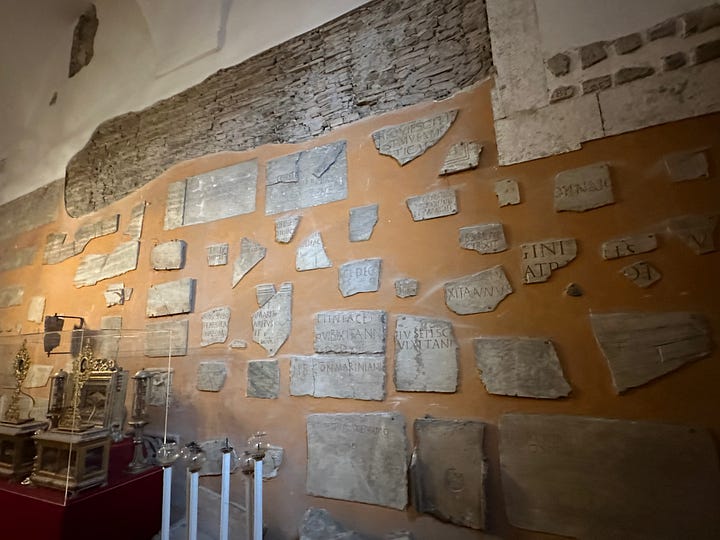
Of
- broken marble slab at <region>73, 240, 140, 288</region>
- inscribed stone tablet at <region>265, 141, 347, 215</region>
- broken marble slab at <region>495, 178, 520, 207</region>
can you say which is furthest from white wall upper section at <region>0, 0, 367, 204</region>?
broken marble slab at <region>495, 178, 520, 207</region>

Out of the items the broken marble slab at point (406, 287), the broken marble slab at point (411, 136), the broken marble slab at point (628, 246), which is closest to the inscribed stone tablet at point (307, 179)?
the broken marble slab at point (411, 136)

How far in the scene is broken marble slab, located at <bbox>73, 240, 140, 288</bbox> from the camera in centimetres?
296

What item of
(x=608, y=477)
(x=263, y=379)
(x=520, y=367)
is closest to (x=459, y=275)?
(x=520, y=367)

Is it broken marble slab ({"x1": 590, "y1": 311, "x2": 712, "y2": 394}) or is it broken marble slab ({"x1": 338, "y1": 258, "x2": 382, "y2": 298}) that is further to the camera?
broken marble slab ({"x1": 338, "y1": 258, "x2": 382, "y2": 298})

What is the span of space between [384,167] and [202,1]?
2.38 m

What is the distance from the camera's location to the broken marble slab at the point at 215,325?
239cm

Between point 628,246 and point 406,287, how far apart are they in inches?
37.2

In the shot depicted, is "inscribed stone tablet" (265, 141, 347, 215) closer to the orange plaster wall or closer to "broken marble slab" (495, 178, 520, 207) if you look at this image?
the orange plaster wall

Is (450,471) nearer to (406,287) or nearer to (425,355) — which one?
(425,355)

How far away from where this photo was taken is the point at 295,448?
200cm

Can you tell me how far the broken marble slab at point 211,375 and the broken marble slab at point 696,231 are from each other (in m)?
2.38

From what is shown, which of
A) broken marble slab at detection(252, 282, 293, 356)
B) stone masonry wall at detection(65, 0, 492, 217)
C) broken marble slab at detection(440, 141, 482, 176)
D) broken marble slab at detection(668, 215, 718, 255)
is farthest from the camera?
broken marble slab at detection(252, 282, 293, 356)

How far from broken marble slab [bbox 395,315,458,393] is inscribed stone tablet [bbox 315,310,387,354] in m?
0.10

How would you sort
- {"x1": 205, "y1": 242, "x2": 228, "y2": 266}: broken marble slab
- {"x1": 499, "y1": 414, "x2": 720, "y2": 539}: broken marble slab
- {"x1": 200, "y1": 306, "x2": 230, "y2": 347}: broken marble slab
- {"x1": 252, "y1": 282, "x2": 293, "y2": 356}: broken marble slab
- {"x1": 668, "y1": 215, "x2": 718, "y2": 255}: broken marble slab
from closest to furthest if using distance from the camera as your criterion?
{"x1": 499, "y1": 414, "x2": 720, "y2": 539}: broken marble slab < {"x1": 668, "y1": 215, "x2": 718, "y2": 255}: broken marble slab < {"x1": 252, "y1": 282, "x2": 293, "y2": 356}: broken marble slab < {"x1": 200, "y1": 306, "x2": 230, "y2": 347}: broken marble slab < {"x1": 205, "y1": 242, "x2": 228, "y2": 266}: broken marble slab
